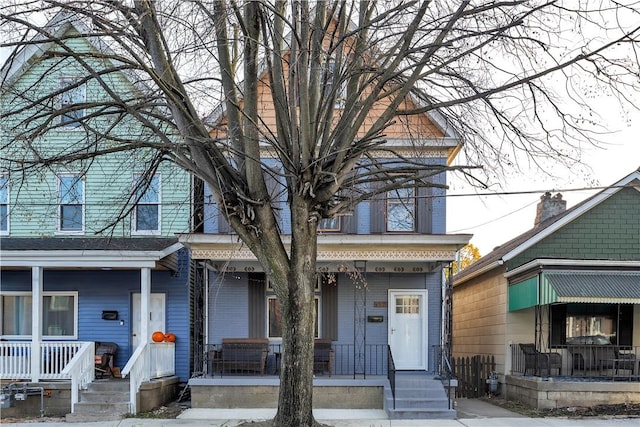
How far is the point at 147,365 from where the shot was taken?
14.6 meters

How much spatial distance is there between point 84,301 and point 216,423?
248 inches

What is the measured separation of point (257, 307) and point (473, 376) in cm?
620

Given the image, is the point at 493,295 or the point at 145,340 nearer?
the point at 145,340

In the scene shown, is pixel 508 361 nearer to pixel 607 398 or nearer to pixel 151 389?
pixel 607 398

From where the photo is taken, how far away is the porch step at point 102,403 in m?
13.2

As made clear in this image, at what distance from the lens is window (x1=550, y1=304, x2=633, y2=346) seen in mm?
16516

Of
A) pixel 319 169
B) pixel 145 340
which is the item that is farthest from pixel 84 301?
pixel 319 169

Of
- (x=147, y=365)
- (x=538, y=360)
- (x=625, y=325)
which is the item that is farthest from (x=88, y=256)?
(x=625, y=325)

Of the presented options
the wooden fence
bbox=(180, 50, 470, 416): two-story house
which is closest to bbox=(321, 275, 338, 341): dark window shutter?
bbox=(180, 50, 470, 416): two-story house

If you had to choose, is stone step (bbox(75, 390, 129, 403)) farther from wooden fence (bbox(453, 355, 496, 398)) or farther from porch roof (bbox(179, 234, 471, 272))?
wooden fence (bbox(453, 355, 496, 398))

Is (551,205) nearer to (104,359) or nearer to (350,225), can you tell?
(350,225)

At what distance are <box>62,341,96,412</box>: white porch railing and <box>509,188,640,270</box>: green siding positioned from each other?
10.9m

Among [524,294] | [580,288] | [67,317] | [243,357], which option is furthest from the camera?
[67,317]

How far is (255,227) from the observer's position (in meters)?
9.10
